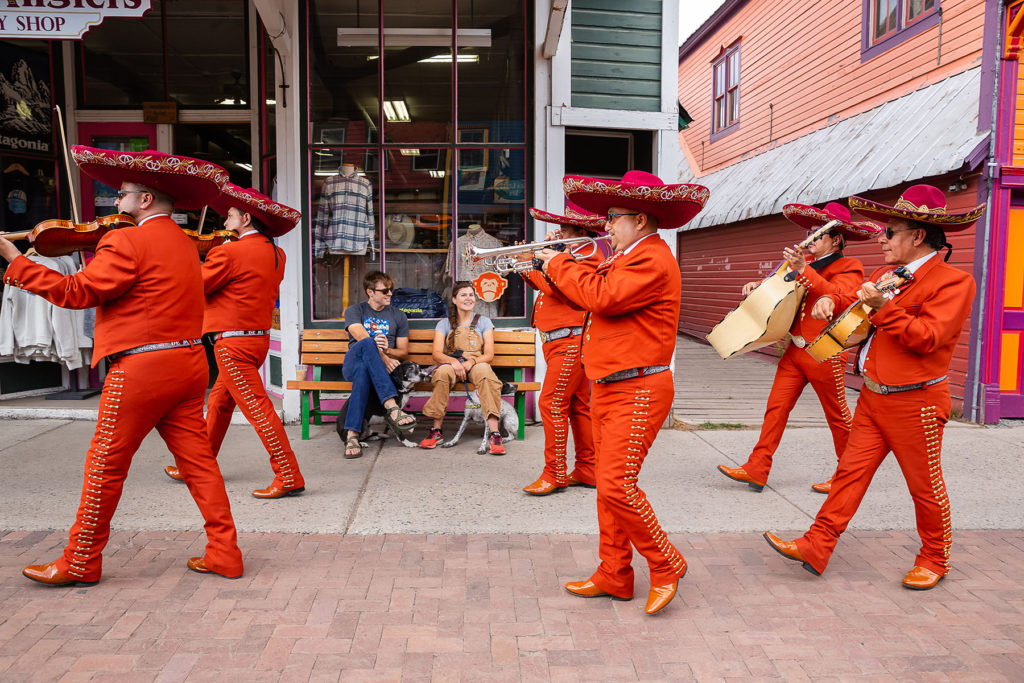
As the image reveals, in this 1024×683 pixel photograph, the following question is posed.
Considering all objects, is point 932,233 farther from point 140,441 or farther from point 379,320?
point 379,320

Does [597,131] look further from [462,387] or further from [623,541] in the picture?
[623,541]

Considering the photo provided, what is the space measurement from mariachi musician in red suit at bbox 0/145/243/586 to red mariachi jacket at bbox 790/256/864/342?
11.5 ft

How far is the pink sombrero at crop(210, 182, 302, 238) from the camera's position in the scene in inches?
183

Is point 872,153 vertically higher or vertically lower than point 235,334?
higher

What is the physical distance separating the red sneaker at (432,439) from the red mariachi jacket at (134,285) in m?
2.91

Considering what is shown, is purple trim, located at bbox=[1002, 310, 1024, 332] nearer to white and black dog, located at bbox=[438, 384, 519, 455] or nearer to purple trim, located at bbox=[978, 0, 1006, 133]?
purple trim, located at bbox=[978, 0, 1006, 133]

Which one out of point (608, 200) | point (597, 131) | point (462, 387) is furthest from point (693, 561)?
point (597, 131)

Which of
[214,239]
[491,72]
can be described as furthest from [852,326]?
[491,72]

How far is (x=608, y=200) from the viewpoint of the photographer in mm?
3418

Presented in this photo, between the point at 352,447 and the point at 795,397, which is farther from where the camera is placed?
the point at 352,447

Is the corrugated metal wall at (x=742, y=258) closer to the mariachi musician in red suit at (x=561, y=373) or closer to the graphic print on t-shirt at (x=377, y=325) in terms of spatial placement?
the mariachi musician in red suit at (x=561, y=373)

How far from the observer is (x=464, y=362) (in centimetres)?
645

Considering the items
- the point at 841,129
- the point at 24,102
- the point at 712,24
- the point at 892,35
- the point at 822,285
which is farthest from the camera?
the point at 712,24

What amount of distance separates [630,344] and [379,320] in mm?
3599
